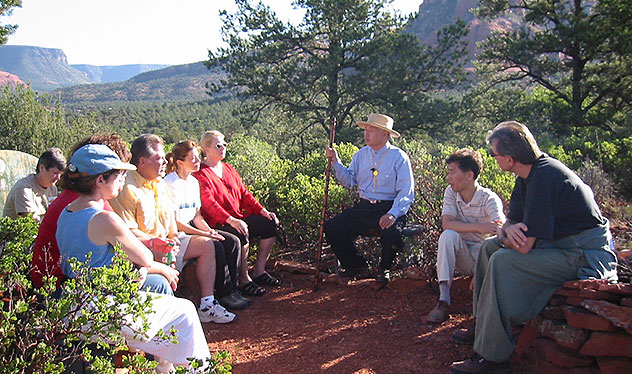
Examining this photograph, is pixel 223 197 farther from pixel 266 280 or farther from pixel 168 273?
pixel 168 273

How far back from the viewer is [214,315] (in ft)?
13.9

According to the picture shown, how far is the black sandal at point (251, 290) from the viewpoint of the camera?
4.86 meters

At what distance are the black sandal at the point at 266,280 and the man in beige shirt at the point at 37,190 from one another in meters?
2.10

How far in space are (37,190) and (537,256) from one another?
14.3 feet

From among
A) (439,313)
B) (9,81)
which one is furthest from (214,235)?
(9,81)

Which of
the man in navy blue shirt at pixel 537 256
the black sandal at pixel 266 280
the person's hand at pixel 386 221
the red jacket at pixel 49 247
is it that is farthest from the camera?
the black sandal at pixel 266 280

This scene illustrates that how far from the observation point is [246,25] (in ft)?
55.3

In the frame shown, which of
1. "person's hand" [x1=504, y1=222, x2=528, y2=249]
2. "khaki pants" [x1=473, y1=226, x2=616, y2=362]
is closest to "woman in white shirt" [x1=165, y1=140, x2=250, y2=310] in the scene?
"khaki pants" [x1=473, y1=226, x2=616, y2=362]

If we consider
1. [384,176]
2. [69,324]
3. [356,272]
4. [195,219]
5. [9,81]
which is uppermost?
[9,81]

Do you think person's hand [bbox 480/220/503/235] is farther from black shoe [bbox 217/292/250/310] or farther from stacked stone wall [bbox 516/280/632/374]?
black shoe [bbox 217/292/250/310]

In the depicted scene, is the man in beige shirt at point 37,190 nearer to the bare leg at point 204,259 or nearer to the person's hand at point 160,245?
the bare leg at point 204,259

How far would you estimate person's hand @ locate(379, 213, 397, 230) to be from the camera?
4.58m

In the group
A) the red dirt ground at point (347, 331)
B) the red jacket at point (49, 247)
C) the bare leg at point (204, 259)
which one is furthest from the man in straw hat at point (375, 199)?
the red jacket at point (49, 247)

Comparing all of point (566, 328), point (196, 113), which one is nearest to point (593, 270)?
point (566, 328)
